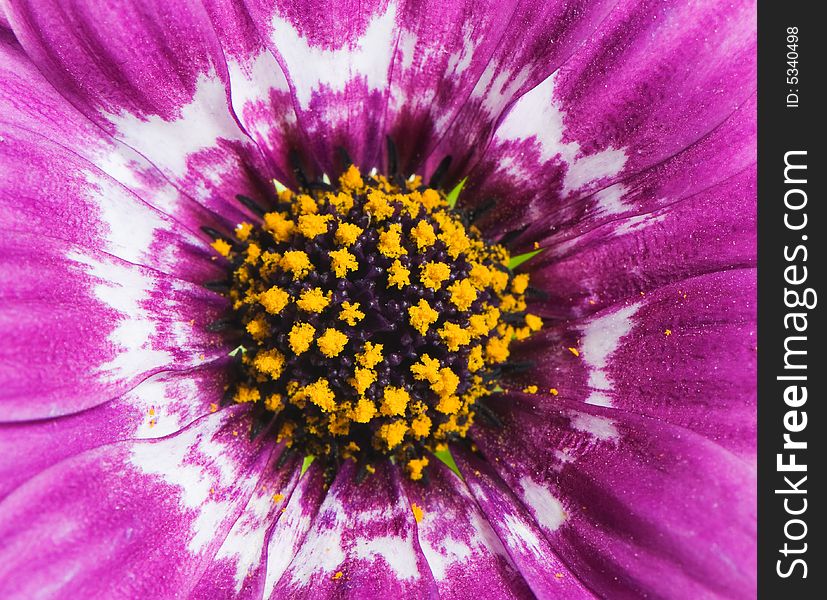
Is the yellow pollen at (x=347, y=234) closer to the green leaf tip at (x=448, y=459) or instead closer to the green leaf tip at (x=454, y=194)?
the green leaf tip at (x=454, y=194)

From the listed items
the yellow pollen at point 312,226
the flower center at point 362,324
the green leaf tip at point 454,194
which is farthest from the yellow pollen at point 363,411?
the green leaf tip at point 454,194

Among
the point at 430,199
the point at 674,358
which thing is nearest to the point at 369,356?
the point at 430,199

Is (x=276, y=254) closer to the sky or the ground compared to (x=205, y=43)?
closer to the ground

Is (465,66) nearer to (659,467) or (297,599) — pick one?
(659,467)

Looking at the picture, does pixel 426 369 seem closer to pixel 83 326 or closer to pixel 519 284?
pixel 519 284
